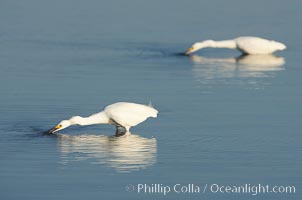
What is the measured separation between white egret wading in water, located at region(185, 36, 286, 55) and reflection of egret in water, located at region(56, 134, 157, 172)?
39.3 feet

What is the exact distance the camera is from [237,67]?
3212 cm

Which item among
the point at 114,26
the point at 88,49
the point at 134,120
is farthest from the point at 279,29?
the point at 134,120

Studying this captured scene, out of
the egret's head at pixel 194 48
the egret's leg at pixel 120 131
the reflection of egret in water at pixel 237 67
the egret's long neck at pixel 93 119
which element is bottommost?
the egret's leg at pixel 120 131

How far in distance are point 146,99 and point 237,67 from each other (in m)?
6.65

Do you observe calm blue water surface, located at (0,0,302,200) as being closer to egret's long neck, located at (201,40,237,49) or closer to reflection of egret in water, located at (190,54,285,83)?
reflection of egret in water, located at (190,54,285,83)

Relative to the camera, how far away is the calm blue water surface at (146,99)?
1917 centimetres

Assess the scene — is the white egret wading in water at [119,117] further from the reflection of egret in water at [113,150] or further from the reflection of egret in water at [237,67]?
the reflection of egret in water at [237,67]

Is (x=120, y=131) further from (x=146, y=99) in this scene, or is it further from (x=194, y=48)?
(x=194, y=48)

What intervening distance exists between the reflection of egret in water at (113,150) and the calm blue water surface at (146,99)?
0.02 meters

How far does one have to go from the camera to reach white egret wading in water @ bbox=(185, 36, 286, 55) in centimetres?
3406

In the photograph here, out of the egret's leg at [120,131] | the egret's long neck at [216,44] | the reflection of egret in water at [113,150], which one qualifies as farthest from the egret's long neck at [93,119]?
the egret's long neck at [216,44]

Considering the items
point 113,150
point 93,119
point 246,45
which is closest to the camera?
point 113,150

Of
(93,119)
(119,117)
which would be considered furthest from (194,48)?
(119,117)

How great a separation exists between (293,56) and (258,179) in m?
15.5
